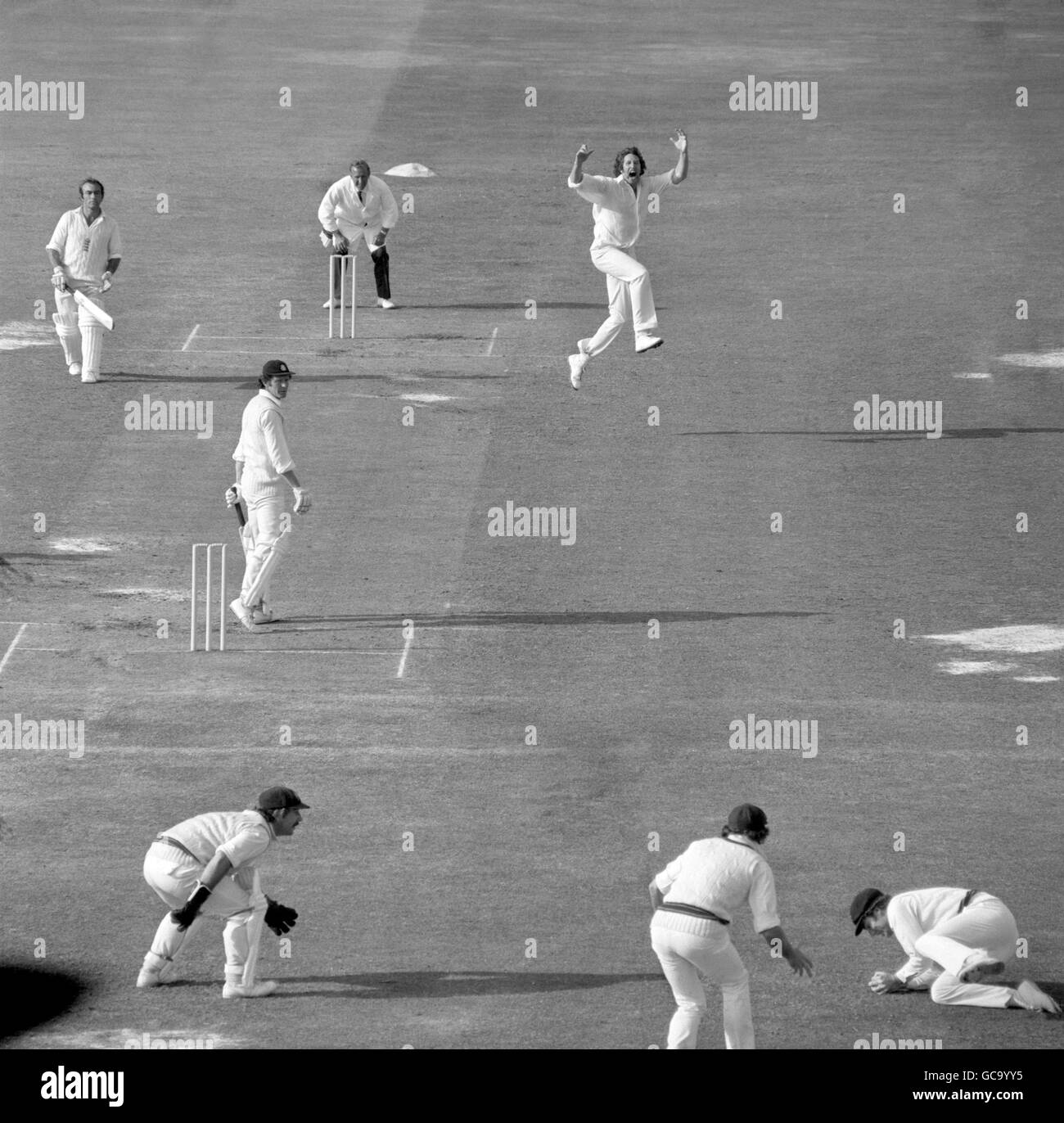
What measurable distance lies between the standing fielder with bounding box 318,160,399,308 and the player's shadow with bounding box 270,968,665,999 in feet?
55.2

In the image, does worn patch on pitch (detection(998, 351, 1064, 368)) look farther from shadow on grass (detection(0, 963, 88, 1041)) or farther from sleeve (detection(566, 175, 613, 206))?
shadow on grass (detection(0, 963, 88, 1041))

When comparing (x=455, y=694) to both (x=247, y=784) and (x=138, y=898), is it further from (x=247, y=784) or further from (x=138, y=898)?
(x=138, y=898)

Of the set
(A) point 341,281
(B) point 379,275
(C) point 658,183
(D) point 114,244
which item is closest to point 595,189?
(C) point 658,183

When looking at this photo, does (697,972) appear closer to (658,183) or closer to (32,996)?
(32,996)

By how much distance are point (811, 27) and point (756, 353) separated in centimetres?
1852

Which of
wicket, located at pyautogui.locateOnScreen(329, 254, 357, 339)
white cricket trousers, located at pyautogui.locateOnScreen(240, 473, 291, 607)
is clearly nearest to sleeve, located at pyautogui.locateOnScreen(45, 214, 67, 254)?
wicket, located at pyautogui.locateOnScreen(329, 254, 357, 339)

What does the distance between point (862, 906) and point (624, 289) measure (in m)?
13.5

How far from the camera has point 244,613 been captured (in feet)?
74.4

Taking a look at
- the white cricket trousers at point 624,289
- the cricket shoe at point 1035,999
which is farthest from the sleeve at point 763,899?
the white cricket trousers at point 624,289

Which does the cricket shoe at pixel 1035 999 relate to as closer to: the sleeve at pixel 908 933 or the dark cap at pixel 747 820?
the sleeve at pixel 908 933

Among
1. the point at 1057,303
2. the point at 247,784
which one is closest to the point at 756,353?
the point at 1057,303

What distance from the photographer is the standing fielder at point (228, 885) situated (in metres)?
15.0

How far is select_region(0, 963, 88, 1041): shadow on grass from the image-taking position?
583 inches

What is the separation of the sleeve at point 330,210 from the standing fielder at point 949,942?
18163mm
